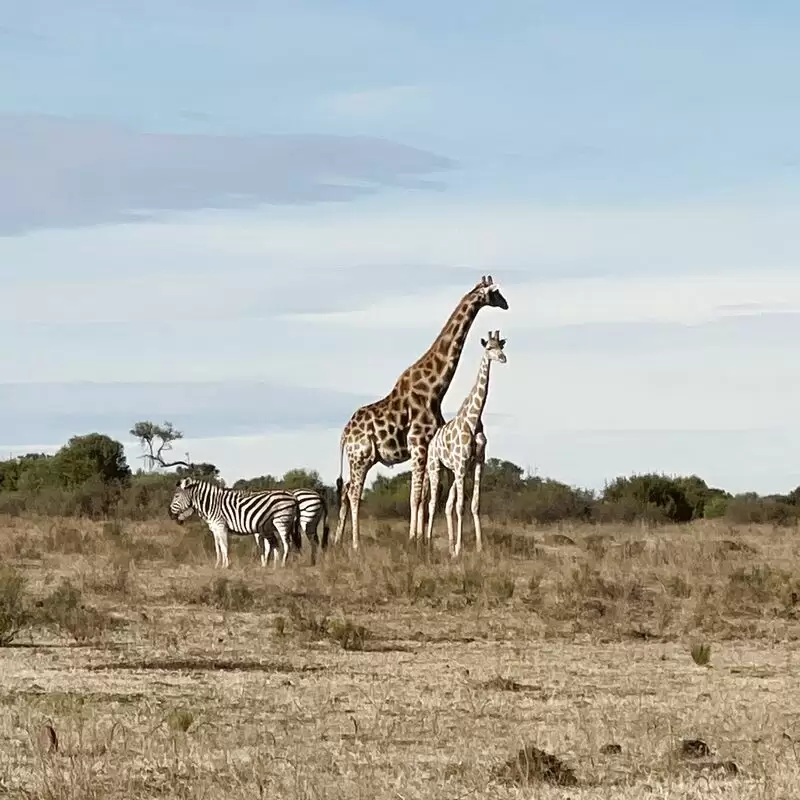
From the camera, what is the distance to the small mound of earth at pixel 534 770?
26.6ft

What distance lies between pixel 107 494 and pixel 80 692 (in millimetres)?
31795

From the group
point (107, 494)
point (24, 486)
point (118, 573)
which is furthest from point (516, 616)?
point (24, 486)

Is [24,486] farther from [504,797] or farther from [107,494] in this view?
[504,797]

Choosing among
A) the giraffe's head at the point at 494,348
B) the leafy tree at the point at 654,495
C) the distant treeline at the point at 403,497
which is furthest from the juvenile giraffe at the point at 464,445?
the leafy tree at the point at 654,495

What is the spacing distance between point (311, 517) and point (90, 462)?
88.1ft

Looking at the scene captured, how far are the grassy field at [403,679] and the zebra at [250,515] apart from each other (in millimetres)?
631

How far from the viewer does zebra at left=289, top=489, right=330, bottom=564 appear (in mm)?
23859

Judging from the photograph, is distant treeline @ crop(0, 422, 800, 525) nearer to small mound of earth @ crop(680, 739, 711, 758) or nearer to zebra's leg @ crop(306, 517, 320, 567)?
zebra's leg @ crop(306, 517, 320, 567)

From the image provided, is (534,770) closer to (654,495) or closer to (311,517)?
(311,517)

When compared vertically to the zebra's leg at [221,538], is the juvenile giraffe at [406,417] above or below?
above

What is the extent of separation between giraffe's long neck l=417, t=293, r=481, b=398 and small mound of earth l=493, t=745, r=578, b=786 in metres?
17.7

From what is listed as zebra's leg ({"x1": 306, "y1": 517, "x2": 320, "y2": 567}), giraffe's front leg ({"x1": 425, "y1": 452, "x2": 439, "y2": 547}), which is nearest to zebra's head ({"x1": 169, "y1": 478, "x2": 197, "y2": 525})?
zebra's leg ({"x1": 306, "y1": 517, "x2": 320, "y2": 567})

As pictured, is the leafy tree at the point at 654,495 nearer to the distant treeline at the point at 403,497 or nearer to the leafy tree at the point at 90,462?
the distant treeline at the point at 403,497

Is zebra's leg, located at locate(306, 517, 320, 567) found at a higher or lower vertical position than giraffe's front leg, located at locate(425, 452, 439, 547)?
lower
